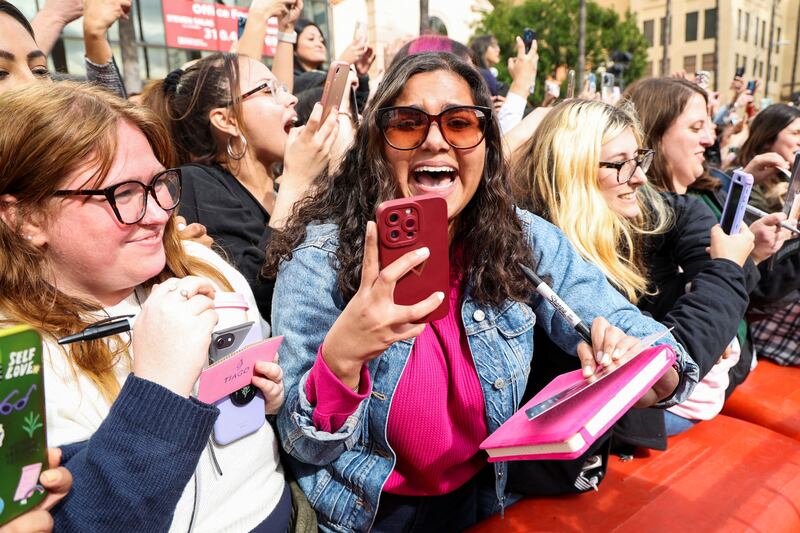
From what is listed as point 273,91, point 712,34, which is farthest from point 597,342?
point 712,34

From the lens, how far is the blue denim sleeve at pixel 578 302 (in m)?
1.66

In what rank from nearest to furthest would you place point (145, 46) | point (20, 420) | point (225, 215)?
point (20, 420) → point (225, 215) → point (145, 46)

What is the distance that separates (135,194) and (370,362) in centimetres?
73

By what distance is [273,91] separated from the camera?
2.66 m

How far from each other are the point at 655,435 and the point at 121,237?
1.89 m

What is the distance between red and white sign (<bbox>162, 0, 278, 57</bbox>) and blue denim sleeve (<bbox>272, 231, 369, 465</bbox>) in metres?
15.3

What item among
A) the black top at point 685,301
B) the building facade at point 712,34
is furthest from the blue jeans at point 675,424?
the building facade at point 712,34

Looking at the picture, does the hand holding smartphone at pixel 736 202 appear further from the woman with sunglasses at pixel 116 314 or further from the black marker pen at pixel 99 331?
the black marker pen at pixel 99 331

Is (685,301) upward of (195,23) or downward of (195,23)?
downward

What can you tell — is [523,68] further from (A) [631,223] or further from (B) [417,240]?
(B) [417,240]

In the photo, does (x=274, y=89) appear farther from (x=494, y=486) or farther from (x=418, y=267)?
(x=494, y=486)

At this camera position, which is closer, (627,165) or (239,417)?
(239,417)

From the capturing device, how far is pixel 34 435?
827 millimetres

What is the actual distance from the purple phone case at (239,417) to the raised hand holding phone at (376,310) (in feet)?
A: 1.02
